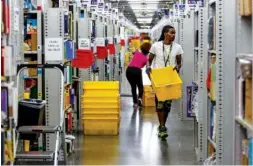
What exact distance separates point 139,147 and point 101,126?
119 centimetres

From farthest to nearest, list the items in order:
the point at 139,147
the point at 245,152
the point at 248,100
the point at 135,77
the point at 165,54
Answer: the point at 135,77 < the point at 165,54 < the point at 139,147 < the point at 245,152 < the point at 248,100

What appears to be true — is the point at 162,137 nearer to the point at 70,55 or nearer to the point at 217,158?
the point at 70,55

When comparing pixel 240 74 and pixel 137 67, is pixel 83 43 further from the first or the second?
pixel 240 74

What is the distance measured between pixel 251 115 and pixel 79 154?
3882 millimetres

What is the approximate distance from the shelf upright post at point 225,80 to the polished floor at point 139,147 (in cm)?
180

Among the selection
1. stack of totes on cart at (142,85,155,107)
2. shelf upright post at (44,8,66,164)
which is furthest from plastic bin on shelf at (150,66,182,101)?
stack of totes on cart at (142,85,155,107)

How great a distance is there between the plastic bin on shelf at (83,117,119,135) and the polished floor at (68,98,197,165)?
172 millimetres

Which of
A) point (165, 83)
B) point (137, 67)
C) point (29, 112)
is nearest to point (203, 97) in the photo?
point (165, 83)

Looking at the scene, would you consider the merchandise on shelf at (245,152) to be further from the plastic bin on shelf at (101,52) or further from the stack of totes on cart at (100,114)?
the plastic bin on shelf at (101,52)

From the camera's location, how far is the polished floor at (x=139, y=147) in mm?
7242

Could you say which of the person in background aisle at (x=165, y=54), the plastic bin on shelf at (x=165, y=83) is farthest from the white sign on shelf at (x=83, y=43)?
the plastic bin on shelf at (x=165, y=83)

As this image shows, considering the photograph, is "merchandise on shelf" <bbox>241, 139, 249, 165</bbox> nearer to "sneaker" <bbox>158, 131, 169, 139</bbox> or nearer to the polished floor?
the polished floor

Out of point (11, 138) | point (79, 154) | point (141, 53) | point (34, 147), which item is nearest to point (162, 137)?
point (79, 154)

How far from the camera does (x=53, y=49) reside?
7051mm
